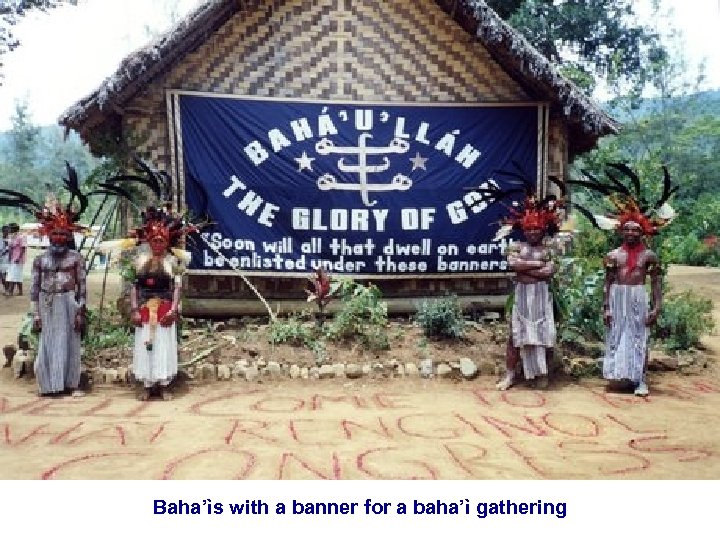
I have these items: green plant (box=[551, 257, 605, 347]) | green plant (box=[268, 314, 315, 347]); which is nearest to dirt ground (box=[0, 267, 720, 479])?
green plant (box=[268, 314, 315, 347])

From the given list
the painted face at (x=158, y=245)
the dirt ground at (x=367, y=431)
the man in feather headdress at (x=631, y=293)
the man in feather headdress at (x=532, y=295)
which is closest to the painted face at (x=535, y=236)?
the man in feather headdress at (x=532, y=295)

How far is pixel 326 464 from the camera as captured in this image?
168 inches

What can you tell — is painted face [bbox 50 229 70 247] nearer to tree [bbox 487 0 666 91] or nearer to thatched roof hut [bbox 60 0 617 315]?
thatched roof hut [bbox 60 0 617 315]

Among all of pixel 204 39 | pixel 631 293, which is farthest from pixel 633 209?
pixel 204 39

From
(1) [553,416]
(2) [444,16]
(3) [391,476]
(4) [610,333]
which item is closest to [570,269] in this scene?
(4) [610,333]

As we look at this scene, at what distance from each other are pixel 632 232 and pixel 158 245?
4230mm

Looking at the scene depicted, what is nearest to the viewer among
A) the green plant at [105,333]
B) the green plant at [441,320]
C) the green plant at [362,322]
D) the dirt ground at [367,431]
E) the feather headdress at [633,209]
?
the dirt ground at [367,431]

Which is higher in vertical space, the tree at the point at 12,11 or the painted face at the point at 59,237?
the tree at the point at 12,11

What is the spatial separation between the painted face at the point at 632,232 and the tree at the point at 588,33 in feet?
29.3

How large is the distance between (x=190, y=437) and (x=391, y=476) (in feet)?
5.18

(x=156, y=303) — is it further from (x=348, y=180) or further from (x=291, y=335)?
(x=348, y=180)

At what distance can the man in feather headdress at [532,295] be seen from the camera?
634cm

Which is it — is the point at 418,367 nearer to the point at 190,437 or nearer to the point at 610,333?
the point at 610,333

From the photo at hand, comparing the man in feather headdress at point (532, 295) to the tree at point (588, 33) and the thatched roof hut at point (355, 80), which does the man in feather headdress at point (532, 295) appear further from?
the tree at point (588, 33)
